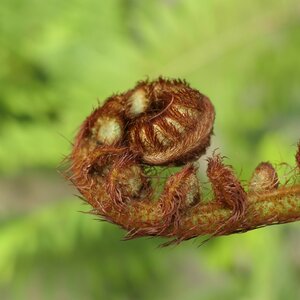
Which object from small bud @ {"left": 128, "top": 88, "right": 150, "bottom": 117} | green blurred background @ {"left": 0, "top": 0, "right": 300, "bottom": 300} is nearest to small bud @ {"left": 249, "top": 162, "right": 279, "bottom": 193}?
small bud @ {"left": 128, "top": 88, "right": 150, "bottom": 117}

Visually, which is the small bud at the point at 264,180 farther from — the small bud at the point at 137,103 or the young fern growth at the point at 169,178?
the small bud at the point at 137,103

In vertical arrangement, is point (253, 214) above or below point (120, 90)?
below

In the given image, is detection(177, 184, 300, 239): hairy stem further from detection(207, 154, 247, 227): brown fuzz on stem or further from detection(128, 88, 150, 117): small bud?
detection(128, 88, 150, 117): small bud

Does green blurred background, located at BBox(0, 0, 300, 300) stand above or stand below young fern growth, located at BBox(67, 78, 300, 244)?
above

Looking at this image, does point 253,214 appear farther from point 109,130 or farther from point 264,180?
point 109,130

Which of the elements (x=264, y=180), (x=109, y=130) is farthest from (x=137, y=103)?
(x=264, y=180)

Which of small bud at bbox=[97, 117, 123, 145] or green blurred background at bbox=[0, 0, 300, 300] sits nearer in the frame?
small bud at bbox=[97, 117, 123, 145]

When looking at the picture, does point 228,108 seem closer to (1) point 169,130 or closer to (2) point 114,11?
(2) point 114,11
